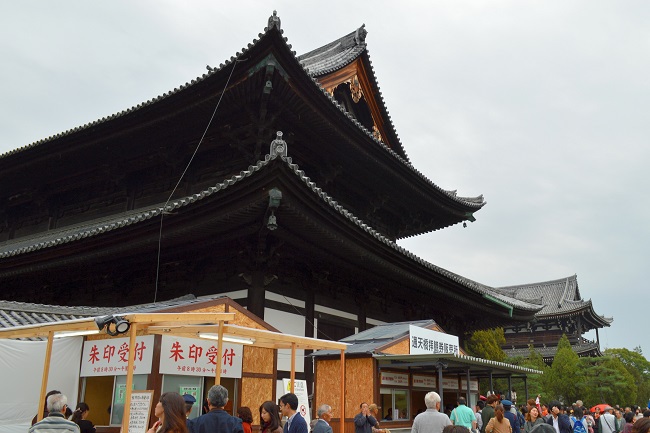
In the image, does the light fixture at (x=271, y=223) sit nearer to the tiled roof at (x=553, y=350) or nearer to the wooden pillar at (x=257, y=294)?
the wooden pillar at (x=257, y=294)

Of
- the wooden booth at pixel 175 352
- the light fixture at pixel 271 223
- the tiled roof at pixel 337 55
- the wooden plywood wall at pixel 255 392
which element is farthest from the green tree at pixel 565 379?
the light fixture at pixel 271 223

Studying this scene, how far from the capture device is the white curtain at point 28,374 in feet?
27.3

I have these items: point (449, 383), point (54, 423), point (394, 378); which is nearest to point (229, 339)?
point (54, 423)

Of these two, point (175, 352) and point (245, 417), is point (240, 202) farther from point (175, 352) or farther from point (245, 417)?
point (245, 417)

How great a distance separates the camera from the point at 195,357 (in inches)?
332

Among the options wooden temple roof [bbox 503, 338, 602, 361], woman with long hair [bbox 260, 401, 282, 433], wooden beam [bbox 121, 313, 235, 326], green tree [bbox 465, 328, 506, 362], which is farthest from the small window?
wooden temple roof [bbox 503, 338, 602, 361]

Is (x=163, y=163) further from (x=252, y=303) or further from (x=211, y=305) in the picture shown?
(x=211, y=305)

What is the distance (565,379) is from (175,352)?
32155 mm

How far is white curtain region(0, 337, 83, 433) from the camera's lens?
8.34m

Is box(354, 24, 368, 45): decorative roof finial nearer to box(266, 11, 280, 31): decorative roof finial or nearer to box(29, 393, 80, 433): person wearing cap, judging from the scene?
box(266, 11, 280, 31): decorative roof finial

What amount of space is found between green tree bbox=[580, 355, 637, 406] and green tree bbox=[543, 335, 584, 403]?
442 mm

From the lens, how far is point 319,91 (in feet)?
41.6

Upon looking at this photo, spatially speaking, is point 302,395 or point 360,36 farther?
point 360,36

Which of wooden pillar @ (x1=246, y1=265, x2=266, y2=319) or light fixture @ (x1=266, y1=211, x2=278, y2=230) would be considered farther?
wooden pillar @ (x1=246, y1=265, x2=266, y2=319)
